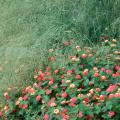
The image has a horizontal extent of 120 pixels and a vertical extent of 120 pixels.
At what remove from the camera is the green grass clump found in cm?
377

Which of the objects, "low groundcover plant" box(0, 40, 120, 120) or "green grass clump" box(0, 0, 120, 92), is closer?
"low groundcover plant" box(0, 40, 120, 120)

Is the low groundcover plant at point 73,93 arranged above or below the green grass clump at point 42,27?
below

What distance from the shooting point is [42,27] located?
4.39 metres

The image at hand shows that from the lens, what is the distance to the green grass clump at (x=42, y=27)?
3.77 metres

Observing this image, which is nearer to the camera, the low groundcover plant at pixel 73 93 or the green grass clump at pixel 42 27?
the low groundcover plant at pixel 73 93

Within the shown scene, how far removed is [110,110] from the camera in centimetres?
291

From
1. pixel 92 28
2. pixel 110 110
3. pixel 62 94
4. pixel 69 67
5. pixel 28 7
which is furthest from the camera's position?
pixel 28 7

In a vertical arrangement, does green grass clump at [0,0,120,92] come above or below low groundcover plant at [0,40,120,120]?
above

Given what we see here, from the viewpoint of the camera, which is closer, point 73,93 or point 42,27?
point 73,93

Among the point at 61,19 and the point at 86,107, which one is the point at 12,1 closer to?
the point at 61,19

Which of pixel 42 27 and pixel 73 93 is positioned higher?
pixel 42 27

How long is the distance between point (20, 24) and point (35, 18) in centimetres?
19

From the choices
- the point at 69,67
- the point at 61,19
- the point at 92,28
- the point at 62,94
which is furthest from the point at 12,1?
the point at 62,94

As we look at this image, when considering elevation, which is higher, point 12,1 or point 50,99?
point 12,1
